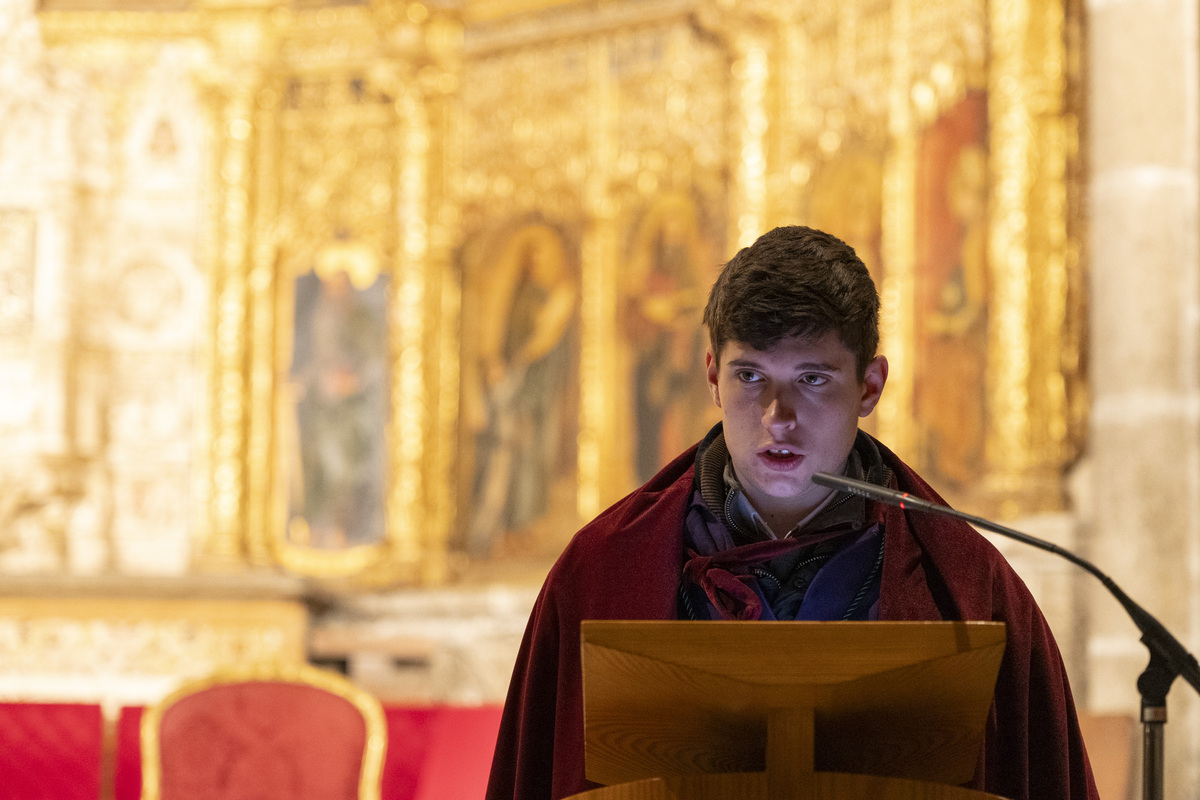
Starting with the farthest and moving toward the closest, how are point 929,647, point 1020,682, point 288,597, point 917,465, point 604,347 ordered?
point 604,347 → point 288,597 → point 917,465 → point 1020,682 → point 929,647

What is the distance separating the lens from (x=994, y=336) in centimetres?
562

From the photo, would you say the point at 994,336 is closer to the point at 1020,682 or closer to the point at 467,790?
the point at 467,790

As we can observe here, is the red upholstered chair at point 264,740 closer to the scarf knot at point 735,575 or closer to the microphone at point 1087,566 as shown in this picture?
the scarf knot at point 735,575

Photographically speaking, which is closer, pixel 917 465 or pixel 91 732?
pixel 91 732

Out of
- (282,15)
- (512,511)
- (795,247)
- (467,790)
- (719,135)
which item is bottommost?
(467,790)

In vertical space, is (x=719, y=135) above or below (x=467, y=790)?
above

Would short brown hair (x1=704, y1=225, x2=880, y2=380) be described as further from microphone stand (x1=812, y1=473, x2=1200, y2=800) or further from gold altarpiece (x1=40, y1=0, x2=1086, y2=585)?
gold altarpiece (x1=40, y1=0, x2=1086, y2=585)

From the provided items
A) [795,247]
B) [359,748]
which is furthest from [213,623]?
[795,247]

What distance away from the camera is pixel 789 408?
74.0 inches

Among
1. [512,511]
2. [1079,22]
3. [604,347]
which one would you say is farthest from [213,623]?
[1079,22]

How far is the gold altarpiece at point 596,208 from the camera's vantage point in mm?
5582

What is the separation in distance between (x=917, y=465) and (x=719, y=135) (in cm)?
224

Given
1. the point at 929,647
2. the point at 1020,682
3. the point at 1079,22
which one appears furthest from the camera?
the point at 1079,22

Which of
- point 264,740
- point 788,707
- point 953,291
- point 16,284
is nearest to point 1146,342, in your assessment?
point 953,291
